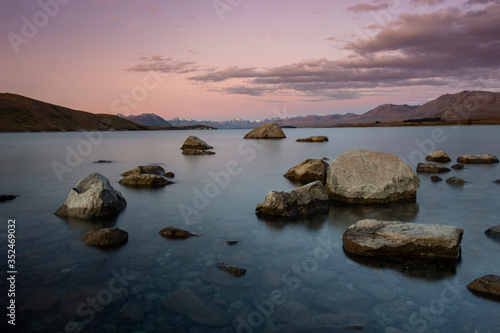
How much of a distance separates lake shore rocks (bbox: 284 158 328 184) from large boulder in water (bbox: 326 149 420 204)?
3.88 metres

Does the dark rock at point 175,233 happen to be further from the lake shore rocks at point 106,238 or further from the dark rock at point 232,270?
the dark rock at point 232,270

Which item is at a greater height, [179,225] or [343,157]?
[343,157]

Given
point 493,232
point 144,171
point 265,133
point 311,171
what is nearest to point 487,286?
point 493,232

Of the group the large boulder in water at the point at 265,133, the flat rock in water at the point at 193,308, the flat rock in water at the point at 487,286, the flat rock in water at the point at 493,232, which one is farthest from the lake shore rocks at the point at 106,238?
the large boulder in water at the point at 265,133

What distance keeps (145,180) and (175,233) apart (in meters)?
10.5

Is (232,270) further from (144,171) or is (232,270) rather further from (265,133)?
(265,133)

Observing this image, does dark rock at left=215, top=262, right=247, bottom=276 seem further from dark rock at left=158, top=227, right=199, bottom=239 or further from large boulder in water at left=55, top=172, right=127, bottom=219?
large boulder in water at left=55, top=172, right=127, bottom=219

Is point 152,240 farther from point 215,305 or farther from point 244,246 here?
point 215,305

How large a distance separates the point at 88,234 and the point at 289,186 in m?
13.1

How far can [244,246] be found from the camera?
10.5 meters

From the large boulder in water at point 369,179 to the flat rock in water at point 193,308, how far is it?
10.8m

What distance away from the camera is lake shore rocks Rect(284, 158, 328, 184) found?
21.4 meters

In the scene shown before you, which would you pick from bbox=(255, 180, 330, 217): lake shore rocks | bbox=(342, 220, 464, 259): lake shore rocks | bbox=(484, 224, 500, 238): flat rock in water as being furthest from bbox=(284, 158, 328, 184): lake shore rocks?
bbox=(342, 220, 464, 259): lake shore rocks

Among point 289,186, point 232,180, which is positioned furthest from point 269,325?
point 232,180
